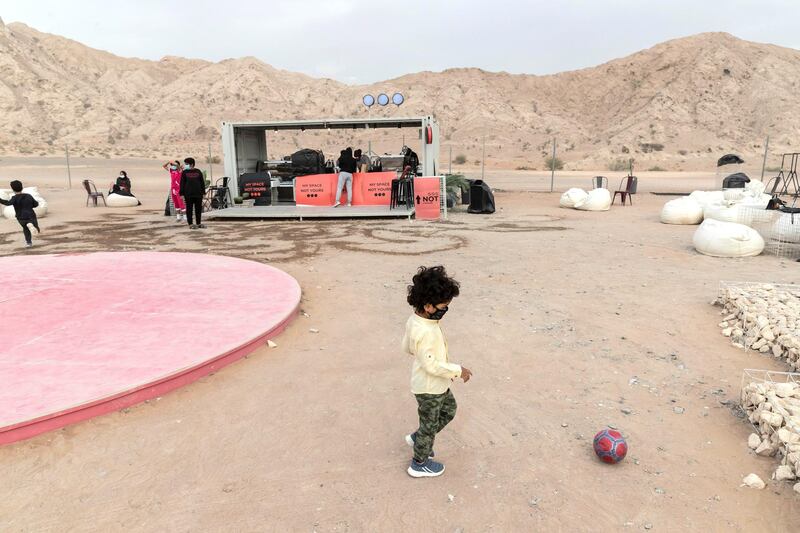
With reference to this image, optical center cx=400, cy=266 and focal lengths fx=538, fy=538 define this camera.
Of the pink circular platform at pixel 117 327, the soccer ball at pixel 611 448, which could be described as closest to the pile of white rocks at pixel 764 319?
the soccer ball at pixel 611 448

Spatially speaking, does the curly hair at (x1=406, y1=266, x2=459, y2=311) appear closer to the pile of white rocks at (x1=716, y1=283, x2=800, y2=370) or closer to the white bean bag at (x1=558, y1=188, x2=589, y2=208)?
the pile of white rocks at (x1=716, y1=283, x2=800, y2=370)

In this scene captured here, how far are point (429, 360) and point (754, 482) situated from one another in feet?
6.91

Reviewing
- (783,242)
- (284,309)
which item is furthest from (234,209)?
(783,242)

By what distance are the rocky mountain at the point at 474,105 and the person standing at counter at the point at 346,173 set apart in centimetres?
3100

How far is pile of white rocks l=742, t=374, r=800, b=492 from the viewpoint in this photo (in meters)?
3.26

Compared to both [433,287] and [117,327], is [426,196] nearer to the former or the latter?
→ [117,327]

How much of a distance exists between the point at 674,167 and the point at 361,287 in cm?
4258

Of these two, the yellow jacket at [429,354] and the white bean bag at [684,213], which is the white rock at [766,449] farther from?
the white bean bag at [684,213]

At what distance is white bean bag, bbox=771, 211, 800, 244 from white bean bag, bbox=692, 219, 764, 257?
32cm

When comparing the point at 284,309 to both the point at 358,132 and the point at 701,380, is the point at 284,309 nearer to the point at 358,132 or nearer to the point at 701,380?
the point at 701,380

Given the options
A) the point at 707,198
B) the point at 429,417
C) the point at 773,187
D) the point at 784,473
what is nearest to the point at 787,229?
the point at 707,198

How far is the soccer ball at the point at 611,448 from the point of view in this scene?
3.41 meters

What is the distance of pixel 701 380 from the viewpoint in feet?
15.5

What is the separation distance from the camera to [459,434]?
3861 millimetres
